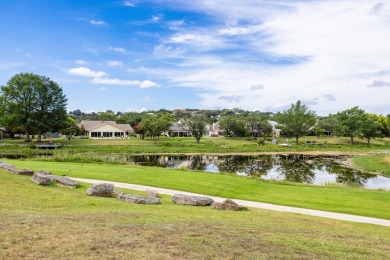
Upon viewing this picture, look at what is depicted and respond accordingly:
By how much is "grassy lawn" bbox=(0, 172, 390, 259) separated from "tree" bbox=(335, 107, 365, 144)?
3148 inches

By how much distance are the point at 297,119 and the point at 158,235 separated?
84877 millimetres

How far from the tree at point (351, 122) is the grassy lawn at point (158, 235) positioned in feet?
262

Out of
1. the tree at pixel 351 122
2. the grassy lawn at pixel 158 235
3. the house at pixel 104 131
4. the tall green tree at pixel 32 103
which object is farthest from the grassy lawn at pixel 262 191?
the tree at pixel 351 122

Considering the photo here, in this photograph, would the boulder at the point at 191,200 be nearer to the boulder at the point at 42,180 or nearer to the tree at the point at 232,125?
the boulder at the point at 42,180

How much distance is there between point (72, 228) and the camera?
8.69 metres

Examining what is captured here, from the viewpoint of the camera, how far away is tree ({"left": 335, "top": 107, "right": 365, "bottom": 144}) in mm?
85500

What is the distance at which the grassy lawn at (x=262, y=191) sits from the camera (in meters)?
16.8

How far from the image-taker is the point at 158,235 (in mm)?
8336

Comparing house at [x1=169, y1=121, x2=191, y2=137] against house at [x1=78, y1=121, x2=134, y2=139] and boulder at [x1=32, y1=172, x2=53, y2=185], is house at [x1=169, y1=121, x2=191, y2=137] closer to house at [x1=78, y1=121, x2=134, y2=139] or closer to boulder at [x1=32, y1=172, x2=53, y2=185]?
house at [x1=78, y1=121, x2=134, y2=139]

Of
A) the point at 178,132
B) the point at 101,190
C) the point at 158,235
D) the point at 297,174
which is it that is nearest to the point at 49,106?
the point at 178,132

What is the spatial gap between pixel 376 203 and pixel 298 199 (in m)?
3.91

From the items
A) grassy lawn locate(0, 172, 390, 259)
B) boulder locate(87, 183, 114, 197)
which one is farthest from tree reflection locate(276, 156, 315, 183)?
boulder locate(87, 183, 114, 197)

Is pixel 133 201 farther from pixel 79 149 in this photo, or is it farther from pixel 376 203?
pixel 79 149

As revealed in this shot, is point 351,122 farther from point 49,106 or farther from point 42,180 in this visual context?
point 42,180
